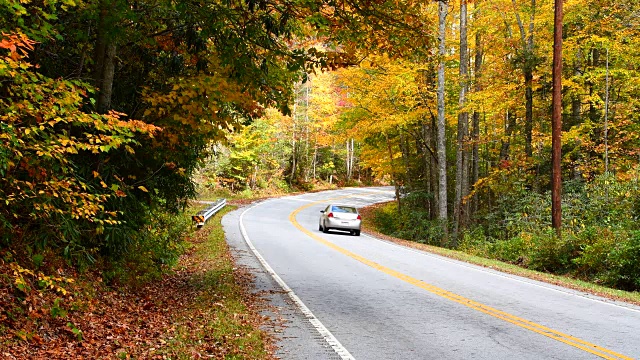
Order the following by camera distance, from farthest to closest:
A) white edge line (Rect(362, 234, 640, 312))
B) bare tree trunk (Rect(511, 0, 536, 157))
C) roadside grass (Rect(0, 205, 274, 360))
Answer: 1. bare tree trunk (Rect(511, 0, 536, 157))
2. white edge line (Rect(362, 234, 640, 312))
3. roadside grass (Rect(0, 205, 274, 360))

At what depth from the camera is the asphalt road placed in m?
6.64

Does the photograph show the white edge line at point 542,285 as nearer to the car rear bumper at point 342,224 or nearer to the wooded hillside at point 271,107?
the wooded hillside at point 271,107

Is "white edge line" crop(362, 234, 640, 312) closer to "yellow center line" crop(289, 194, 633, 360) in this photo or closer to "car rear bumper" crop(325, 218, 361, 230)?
"yellow center line" crop(289, 194, 633, 360)

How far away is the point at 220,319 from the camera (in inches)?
313

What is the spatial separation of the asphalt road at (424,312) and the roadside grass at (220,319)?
14.7 inches

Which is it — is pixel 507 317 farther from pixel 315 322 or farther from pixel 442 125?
pixel 442 125

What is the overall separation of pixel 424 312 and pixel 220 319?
3.38 m

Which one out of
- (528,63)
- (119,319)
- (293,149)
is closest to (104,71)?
(119,319)

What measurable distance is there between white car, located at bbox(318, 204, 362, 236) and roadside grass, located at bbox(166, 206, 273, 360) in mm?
11296

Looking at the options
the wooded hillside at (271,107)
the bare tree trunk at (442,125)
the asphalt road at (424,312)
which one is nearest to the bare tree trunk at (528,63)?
the wooded hillside at (271,107)

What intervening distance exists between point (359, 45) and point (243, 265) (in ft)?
25.0

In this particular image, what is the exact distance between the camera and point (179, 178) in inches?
432

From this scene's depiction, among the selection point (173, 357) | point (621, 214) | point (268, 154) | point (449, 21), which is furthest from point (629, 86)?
point (268, 154)

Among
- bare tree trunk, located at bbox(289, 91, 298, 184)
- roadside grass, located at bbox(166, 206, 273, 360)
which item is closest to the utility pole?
roadside grass, located at bbox(166, 206, 273, 360)
